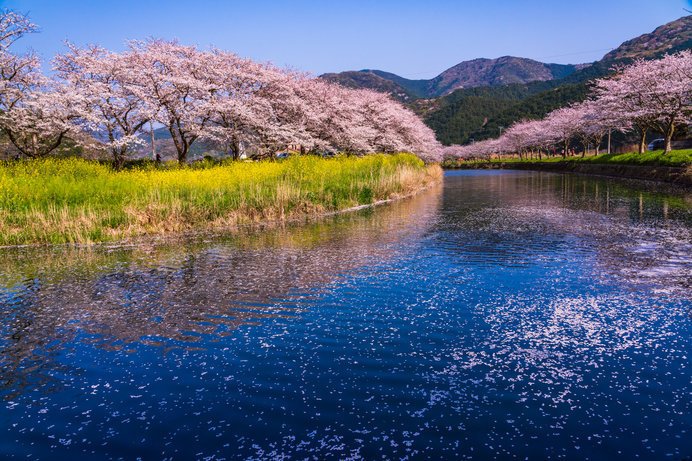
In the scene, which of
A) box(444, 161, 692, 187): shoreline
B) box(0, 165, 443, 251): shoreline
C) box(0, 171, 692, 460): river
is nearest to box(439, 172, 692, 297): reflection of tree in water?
box(0, 171, 692, 460): river

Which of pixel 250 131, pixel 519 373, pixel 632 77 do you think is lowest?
pixel 519 373

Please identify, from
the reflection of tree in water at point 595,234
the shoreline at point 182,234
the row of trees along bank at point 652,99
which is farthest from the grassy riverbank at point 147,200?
the row of trees along bank at point 652,99

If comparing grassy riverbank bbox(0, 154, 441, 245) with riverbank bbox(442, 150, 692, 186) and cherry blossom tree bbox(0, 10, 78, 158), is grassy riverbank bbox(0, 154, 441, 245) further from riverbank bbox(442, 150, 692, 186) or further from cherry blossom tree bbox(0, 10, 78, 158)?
riverbank bbox(442, 150, 692, 186)

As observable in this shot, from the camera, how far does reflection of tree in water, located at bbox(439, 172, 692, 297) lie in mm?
8789

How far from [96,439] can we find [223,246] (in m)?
8.94

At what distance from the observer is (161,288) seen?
8133mm

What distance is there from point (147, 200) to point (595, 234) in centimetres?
1483

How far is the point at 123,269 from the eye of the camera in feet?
32.0

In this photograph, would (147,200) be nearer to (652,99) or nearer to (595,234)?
(595,234)

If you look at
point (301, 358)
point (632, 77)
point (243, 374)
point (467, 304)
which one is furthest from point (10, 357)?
point (632, 77)

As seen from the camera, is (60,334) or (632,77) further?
(632,77)

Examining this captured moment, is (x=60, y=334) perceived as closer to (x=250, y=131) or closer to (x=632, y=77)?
(x=250, y=131)

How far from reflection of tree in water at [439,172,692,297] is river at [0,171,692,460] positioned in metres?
0.16

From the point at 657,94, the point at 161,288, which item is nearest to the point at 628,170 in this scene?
the point at 657,94
